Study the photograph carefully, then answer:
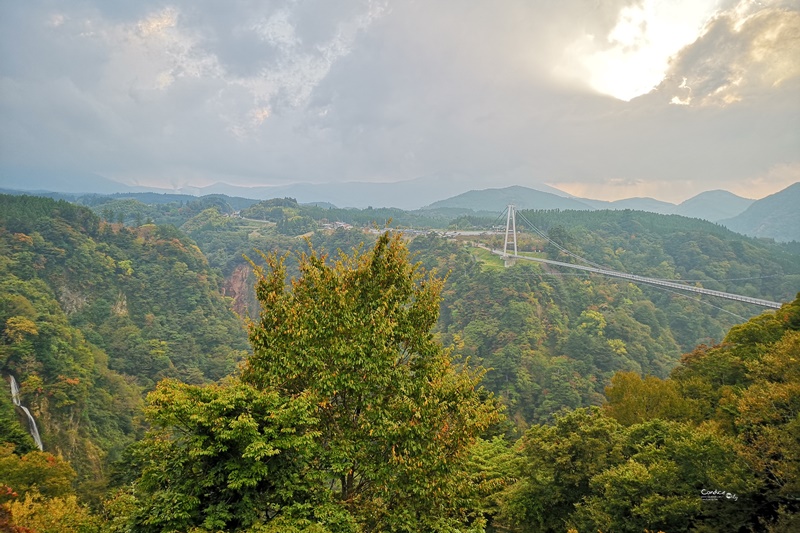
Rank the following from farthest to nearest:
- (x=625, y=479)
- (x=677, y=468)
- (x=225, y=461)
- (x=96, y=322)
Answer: (x=96, y=322) → (x=625, y=479) → (x=677, y=468) → (x=225, y=461)

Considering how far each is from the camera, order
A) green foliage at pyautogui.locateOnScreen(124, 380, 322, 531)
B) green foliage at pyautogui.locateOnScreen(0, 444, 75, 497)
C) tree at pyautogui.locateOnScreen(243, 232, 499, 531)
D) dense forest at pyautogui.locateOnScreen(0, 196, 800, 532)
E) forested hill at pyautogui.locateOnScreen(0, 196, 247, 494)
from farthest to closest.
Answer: forested hill at pyautogui.locateOnScreen(0, 196, 247, 494) → green foliage at pyautogui.locateOnScreen(0, 444, 75, 497) → tree at pyautogui.locateOnScreen(243, 232, 499, 531) → dense forest at pyautogui.locateOnScreen(0, 196, 800, 532) → green foliage at pyautogui.locateOnScreen(124, 380, 322, 531)

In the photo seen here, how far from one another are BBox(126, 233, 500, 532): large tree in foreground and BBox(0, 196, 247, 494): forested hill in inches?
1024

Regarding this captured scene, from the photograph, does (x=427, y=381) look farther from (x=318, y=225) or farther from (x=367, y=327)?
(x=318, y=225)

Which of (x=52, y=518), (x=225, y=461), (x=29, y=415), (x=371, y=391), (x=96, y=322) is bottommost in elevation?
(x=29, y=415)

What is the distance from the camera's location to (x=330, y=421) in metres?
7.76

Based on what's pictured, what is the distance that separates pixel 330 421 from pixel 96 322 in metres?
63.6

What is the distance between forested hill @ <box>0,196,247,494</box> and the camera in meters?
35.0

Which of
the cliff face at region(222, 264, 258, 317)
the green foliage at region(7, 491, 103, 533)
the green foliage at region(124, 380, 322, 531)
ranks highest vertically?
the green foliage at region(124, 380, 322, 531)

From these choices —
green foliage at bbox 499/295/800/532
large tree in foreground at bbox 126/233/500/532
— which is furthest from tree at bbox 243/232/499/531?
green foliage at bbox 499/295/800/532

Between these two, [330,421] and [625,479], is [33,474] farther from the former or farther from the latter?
[625,479]

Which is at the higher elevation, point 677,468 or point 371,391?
point 371,391

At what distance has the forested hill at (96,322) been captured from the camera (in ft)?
115

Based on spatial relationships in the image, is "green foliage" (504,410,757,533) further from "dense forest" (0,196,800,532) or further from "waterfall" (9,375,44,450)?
"waterfall" (9,375,44,450)

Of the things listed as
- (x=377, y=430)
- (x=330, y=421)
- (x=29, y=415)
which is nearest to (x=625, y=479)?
(x=377, y=430)
